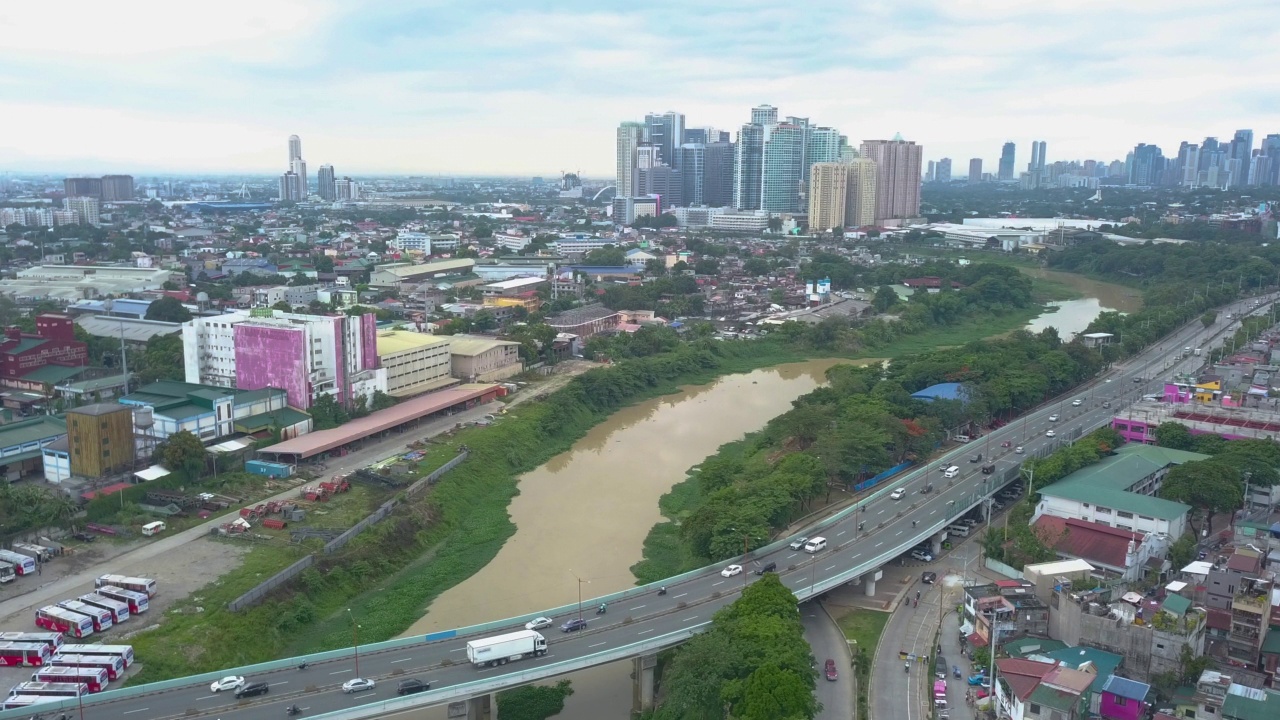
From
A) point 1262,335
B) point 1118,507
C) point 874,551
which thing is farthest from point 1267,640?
point 1262,335

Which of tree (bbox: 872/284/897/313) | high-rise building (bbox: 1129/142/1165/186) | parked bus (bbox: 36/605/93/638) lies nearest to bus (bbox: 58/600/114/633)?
parked bus (bbox: 36/605/93/638)

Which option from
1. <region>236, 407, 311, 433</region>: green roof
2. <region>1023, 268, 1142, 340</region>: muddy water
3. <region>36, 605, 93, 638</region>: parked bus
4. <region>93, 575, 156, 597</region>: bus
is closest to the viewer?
<region>36, 605, 93, 638</region>: parked bus

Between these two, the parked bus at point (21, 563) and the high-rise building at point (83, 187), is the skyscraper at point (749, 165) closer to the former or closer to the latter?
the high-rise building at point (83, 187)

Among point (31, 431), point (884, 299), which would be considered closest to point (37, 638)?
point (31, 431)

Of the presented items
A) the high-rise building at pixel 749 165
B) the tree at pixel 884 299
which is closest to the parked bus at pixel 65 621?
the tree at pixel 884 299

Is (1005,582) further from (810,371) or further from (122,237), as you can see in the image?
(122,237)

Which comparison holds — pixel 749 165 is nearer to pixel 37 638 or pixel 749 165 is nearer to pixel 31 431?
pixel 31 431

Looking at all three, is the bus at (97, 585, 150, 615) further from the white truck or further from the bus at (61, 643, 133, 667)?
the white truck
